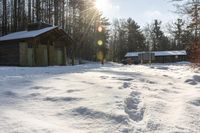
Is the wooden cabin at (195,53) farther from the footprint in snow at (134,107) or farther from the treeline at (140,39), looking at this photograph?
the treeline at (140,39)

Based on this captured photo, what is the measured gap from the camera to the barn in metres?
31.9

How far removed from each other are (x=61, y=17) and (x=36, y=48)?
32.9 metres

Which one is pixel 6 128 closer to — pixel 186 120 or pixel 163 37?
pixel 186 120

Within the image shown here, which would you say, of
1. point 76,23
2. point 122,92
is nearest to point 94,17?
point 76,23

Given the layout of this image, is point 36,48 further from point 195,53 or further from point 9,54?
point 195,53

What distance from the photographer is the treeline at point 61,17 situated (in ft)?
197

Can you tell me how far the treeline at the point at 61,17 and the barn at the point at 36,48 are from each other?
2113cm

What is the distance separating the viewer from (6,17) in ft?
191

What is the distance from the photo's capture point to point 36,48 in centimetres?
3291

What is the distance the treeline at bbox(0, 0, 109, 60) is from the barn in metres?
21.1

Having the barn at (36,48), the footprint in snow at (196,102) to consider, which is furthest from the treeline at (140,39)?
the footprint in snow at (196,102)

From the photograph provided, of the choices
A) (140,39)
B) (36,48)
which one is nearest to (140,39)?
(140,39)

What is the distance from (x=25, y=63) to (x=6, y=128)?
2701cm

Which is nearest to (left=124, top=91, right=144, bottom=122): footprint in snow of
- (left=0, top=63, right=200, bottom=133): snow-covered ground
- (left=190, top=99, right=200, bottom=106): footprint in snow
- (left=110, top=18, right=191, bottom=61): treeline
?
(left=0, top=63, right=200, bottom=133): snow-covered ground
